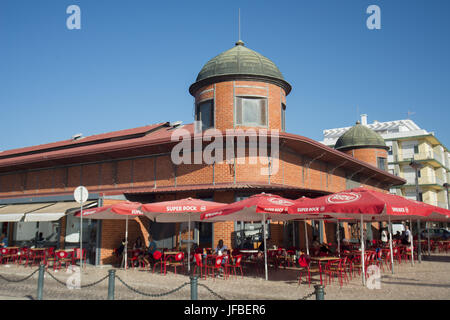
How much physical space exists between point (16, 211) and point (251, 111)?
12.4 m

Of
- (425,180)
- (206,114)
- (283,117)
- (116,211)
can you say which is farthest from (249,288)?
(425,180)

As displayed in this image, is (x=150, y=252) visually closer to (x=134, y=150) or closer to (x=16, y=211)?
(x=134, y=150)

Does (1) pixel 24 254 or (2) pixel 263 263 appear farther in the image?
(1) pixel 24 254

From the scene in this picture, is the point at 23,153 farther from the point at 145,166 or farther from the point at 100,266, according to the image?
the point at 100,266

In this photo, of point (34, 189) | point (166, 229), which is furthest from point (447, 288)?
point (34, 189)

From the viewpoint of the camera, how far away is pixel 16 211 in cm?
1912

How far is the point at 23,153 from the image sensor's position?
2761 centimetres

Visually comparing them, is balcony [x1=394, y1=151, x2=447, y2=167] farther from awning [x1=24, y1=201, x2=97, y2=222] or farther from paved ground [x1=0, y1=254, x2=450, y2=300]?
awning [x1=24, y1=201, x2=97, y2=222]

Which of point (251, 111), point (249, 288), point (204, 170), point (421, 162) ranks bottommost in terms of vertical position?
point (249, 288)

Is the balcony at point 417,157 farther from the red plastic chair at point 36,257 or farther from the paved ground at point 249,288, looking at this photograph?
the red plastic chair at point 36,257

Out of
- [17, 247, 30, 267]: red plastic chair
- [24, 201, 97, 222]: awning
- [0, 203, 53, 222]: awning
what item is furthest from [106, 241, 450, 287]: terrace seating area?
[0, 203, 53, 222]: awning

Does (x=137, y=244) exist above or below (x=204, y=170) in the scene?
below

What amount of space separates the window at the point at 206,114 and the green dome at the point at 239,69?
101cm

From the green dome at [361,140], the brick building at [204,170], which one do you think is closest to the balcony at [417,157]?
the green dome at [361,140]
